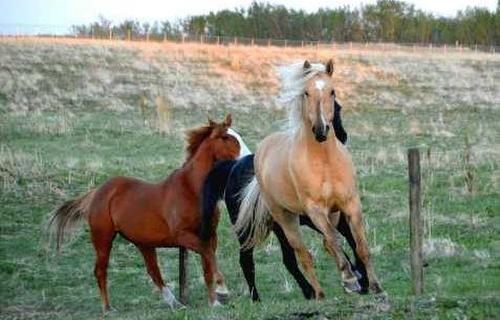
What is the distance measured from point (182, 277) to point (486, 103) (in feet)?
116

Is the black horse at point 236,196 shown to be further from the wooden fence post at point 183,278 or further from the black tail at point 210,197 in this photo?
the wooden fence post at point 183,278

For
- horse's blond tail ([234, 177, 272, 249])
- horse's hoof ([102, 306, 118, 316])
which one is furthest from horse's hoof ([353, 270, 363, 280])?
horse's hoof ([102, 306, 118, 316])

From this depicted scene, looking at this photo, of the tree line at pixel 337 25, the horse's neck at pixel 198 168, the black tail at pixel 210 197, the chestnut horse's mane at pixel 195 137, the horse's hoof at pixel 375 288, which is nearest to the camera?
the horse's hoof at pixel 375 288

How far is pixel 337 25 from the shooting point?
10550 centimetres

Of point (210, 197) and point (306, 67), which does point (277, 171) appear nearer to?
point (306, 67)

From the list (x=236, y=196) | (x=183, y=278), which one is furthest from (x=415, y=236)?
(x=183, y=278)

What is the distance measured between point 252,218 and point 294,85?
1.80m

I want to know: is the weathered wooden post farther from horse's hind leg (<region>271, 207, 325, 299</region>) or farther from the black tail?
the black tail

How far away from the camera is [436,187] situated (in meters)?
16.6

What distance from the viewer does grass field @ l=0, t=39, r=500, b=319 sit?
974cm

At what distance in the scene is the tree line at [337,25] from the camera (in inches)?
3952

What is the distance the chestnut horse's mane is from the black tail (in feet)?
1.86

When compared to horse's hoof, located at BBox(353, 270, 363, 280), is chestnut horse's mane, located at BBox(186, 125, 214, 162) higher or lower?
higher

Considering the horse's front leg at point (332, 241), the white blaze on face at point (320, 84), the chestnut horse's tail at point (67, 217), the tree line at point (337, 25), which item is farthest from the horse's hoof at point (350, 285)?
the tree line at point (337, 25)
